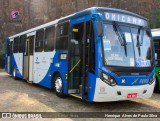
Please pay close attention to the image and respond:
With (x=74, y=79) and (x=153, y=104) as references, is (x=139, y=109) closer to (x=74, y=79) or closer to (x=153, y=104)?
(x=153, y=104)

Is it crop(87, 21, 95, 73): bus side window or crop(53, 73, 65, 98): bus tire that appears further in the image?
crop(53, 73, 65, 98): bus tire

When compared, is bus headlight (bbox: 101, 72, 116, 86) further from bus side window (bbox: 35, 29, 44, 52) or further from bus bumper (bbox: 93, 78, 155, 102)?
bus side window (bbox: 35, 29, 44, 52)

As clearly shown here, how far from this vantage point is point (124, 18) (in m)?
7.83

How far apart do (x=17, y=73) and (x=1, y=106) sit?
7.23 meters

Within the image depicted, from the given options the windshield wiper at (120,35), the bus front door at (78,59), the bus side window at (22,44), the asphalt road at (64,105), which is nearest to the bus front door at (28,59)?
the bus side window at (22,44)

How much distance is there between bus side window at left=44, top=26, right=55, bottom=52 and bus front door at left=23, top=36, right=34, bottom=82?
74.5 inches

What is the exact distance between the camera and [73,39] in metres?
8.50

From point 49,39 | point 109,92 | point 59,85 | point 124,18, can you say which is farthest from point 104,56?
point 49,39

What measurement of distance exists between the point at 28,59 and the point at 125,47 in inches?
265

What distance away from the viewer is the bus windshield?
7.21 meters

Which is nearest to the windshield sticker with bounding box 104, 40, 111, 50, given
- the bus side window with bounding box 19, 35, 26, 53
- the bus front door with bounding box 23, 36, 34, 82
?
the bus front door with bounding box 23, 36, 34, 82

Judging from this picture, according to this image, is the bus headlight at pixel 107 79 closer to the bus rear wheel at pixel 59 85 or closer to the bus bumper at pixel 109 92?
the bus bumper at pixel 109 92

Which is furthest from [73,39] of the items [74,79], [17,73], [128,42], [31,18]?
[31,18]

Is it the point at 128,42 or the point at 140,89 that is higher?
the point at 128,42
